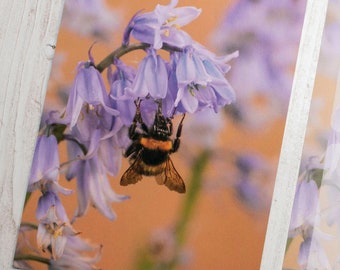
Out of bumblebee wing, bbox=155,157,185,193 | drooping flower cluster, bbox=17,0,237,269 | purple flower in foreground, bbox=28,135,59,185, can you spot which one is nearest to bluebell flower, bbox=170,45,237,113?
drooping flower cluster, bbox=17,0,237,269

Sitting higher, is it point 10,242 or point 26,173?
point 26,173

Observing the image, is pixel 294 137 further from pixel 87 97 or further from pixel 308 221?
pixel 87 97

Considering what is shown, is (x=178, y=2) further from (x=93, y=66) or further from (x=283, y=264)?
(x=283, y=264)

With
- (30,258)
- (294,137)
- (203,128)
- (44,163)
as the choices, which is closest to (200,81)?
(203,128)

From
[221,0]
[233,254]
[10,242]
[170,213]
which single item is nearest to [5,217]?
[10,242]

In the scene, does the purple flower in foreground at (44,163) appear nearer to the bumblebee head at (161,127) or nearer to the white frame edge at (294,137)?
the bumblebee head at (161,127)

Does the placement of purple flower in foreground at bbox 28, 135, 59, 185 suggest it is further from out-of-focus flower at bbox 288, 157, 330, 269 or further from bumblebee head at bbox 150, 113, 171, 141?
out-of-focus flower at bbox 288, 157, 330, 269

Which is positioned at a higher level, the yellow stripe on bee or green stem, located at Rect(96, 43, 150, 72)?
green stem, located at Rect(96, 43, 150, 72)
